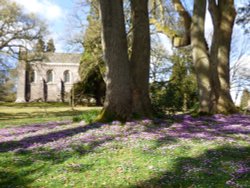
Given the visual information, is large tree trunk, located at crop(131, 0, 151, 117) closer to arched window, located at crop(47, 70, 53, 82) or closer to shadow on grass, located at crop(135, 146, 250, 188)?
shadow on grass, located at crop(135, 146, 250, 188)

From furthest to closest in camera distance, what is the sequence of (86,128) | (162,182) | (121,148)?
(86,128), (121,148), (162,182)

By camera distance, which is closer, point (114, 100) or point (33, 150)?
point (33, 150)

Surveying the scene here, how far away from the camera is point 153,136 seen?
9.84 metres

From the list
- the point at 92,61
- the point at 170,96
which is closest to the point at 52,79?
the point at 92,61

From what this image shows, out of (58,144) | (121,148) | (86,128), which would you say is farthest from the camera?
(86,128)

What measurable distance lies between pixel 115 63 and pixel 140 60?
5.05 ft

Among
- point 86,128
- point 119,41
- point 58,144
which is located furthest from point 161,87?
point 58,144

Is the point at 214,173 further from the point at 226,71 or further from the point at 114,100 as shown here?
the point at 226,71

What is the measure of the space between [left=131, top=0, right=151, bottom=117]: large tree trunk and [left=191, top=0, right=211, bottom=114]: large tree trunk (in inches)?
155

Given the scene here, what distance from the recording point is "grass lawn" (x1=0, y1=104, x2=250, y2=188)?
6.18m

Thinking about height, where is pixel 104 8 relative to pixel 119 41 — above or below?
above

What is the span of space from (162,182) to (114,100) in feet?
23.1

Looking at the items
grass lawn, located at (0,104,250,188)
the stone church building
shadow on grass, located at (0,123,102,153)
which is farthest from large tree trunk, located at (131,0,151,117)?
the stone church building

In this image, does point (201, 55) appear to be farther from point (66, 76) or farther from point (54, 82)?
point (66, 76)
